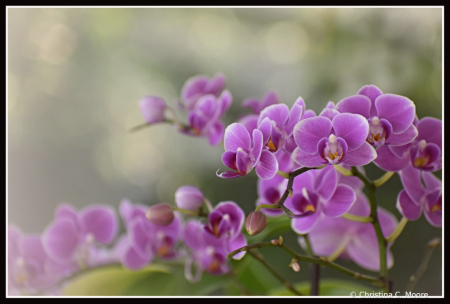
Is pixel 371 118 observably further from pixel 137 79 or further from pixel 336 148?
pixel 137 79

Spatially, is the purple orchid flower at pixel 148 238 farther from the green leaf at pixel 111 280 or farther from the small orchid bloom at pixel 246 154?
the small orchid bloom at pixel 246 154

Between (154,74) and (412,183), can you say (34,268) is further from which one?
(154,74)

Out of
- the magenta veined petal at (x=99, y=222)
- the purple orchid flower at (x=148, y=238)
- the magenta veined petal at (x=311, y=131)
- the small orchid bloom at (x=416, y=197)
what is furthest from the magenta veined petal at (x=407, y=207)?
the magenta veined petal at (x=99, y=222)

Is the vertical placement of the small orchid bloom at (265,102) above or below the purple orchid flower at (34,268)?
above

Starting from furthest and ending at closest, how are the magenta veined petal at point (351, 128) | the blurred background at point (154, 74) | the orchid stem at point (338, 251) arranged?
the blurred background at point (154, 74) < the orchid stem at point (338, 251) < the magenta veined petal at point (351, 128)

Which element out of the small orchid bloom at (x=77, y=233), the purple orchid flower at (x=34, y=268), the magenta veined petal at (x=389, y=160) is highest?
the magenta veined petal at (x=389, y=160)

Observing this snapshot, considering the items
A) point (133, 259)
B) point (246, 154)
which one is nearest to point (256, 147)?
point (246, 154)
